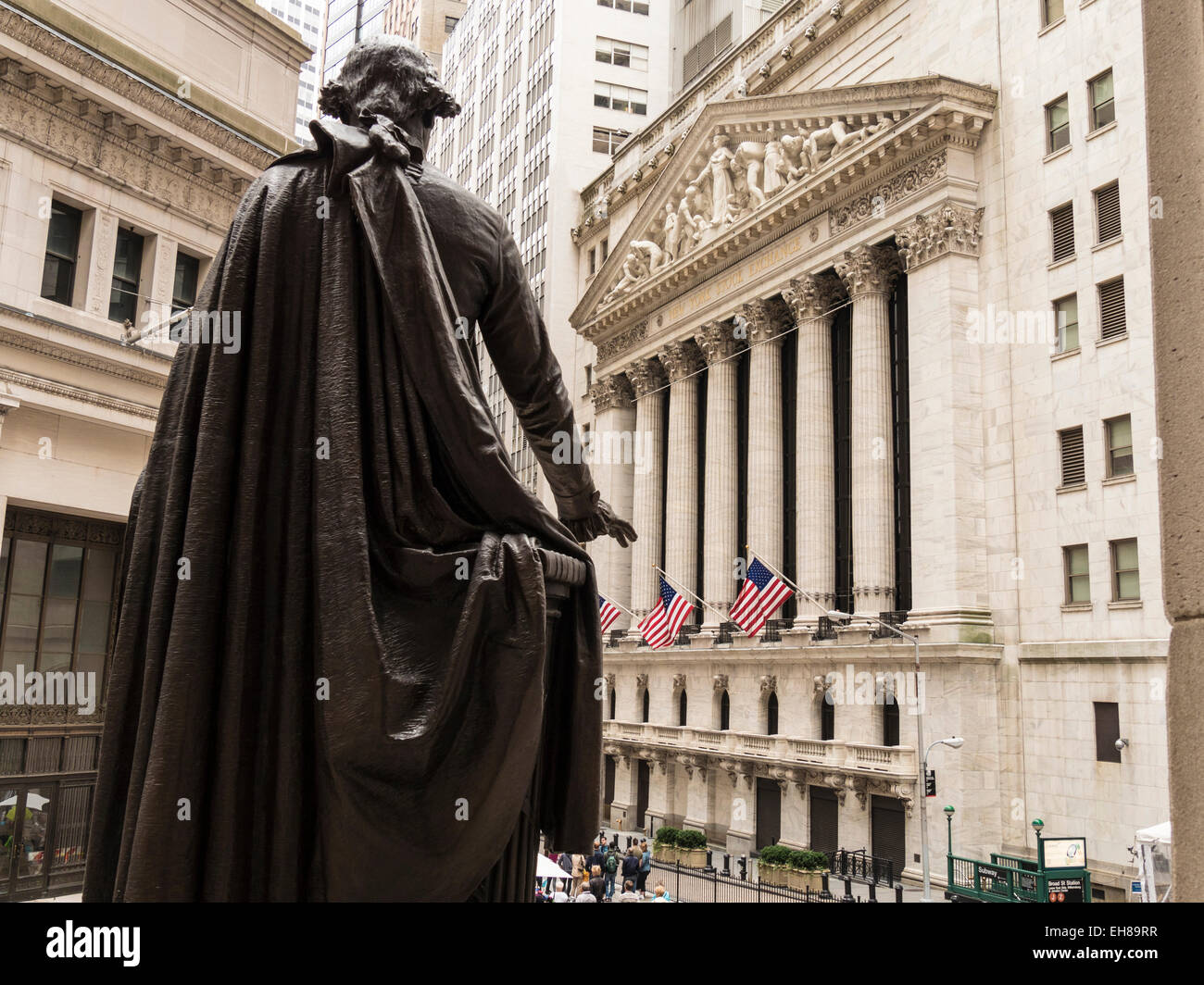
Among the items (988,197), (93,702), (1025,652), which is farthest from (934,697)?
(93,702)

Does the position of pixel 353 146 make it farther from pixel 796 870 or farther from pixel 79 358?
pixel 796 870

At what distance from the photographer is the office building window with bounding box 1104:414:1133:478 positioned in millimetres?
30250

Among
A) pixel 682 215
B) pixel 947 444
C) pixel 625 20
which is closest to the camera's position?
pixel 947 444

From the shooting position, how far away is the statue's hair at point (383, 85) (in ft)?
11.8

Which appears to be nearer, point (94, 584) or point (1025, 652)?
point (94, 584)

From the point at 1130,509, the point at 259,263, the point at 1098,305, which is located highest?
the point at 1098,305

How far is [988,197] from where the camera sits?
1438 inches

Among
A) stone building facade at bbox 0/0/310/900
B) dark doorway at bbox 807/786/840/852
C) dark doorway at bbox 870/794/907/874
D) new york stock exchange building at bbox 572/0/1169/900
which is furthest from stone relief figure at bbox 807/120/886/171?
stone building facade at bbox 0/0/310/900

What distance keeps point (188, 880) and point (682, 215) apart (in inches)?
2026

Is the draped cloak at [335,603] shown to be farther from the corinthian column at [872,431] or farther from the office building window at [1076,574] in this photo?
the corinthian column at [872,431]

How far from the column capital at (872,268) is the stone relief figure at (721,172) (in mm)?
9695

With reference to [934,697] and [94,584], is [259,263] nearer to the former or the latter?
[94,584]

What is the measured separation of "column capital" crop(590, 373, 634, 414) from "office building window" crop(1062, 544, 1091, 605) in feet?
103

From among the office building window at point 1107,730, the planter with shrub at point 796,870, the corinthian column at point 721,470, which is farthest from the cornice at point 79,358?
the corinthian column at point 721,470
